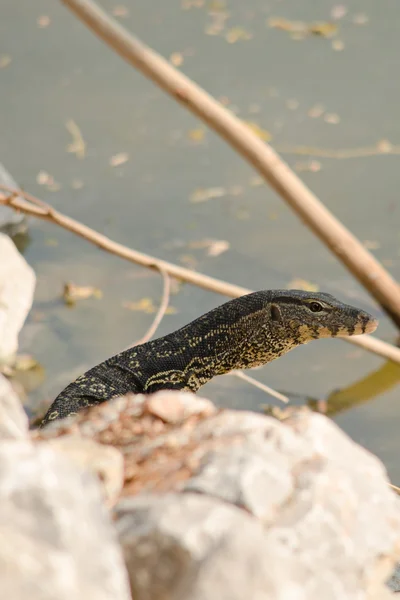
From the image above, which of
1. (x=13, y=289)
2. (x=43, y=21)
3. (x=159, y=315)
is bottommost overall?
(x=43, y=21)

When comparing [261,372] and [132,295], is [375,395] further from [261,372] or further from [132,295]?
[132,295]

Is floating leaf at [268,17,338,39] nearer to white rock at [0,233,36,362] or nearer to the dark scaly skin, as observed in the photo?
white rock at [0,233,36,362]

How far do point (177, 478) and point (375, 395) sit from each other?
4758mm

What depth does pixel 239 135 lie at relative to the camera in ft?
21.8

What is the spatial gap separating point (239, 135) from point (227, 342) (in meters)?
2.43

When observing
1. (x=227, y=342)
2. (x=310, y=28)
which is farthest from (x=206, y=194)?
(x=227, y=342)

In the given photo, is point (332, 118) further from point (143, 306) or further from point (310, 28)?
point (143, 306)

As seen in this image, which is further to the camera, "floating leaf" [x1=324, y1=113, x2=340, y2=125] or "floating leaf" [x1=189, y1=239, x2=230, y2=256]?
"floating leaf" [x1=324, y1=113, x2=340, y2=125]

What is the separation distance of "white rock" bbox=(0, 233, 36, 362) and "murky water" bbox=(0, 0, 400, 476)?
3.45 ft

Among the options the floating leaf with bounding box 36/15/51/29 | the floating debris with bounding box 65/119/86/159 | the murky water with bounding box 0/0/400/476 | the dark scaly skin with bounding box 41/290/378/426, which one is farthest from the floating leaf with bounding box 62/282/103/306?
the floating leaf with bounding box 36/15/51/29

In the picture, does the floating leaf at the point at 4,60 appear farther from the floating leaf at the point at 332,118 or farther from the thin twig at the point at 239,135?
the thin twig at the point at 239,135

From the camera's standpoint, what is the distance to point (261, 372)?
713cm

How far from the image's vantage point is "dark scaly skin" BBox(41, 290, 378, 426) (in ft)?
15.1

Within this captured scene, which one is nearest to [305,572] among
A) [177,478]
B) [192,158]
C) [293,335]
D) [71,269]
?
[177,478]
